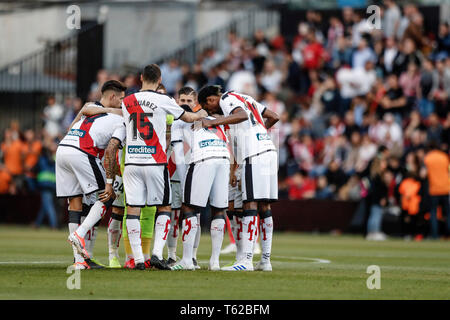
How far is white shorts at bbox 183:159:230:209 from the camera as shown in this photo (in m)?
13.0

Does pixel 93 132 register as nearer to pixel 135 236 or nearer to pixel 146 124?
pixel 146 124

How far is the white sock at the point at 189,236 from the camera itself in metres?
13.0

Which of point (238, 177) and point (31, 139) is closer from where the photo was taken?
point (238, 177)

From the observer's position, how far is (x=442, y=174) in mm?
25359

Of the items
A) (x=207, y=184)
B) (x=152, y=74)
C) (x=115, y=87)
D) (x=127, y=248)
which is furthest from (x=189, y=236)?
(x=115, y=87)

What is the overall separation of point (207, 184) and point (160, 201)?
683 mm

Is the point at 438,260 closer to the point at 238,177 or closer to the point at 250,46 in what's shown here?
the point at 238,177

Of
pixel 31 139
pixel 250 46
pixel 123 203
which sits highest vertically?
pixel 250 46

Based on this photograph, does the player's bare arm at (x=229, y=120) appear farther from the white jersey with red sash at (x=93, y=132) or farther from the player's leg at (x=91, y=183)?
the player's leg at (x=91, y=183)

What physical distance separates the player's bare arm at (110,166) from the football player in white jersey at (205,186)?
3.21 feet
